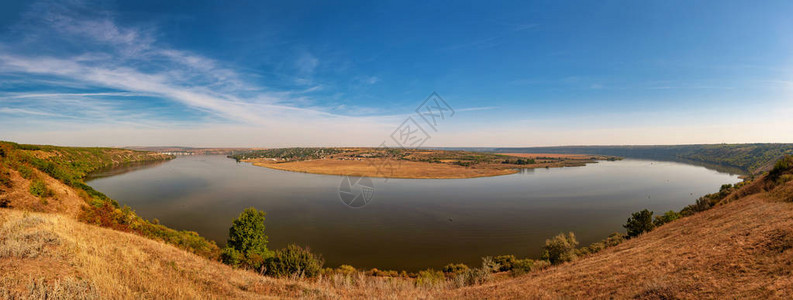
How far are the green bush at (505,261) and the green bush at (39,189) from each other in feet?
91.4

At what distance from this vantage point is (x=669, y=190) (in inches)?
1925

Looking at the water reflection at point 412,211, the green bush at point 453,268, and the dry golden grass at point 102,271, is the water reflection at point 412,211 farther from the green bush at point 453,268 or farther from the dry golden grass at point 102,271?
the dry golden grass at point 102,271

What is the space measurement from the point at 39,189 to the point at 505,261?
1138 inches

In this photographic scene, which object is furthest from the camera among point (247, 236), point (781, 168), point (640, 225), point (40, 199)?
point (640, 225)

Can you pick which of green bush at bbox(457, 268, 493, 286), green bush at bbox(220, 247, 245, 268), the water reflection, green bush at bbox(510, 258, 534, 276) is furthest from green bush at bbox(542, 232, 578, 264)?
green bush at bbox(220, 247, 245, 268)

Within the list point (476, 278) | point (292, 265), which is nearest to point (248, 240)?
point (292, 265)

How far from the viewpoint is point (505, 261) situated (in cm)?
1884

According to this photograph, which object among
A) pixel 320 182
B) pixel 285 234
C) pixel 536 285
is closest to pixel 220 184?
pixel 320 182

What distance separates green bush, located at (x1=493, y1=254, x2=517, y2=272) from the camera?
1828cm

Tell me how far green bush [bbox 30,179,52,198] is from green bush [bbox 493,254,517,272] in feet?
91.4

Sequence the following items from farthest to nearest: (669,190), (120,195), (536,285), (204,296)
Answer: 1. (669,190)
2. (120,195)
3. (536,285)
4. (204,296)

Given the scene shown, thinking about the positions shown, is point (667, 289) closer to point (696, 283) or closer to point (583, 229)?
point (696, 283)

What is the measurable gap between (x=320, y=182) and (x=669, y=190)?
2740 inches

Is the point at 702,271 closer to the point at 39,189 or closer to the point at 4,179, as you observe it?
the point at 39,189
